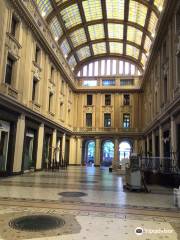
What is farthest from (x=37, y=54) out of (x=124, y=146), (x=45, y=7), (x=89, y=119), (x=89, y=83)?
(x=124, y=146)

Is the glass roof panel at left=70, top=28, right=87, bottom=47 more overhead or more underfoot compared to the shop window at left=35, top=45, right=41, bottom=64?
more overhead

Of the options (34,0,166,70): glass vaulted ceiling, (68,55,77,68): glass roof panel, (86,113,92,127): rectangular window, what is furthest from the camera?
(86,113,92,127): rectangular window

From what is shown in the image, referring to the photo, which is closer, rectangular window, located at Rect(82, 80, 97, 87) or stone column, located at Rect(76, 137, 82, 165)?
stone column, located at Rect(76, 137, 82, 165)

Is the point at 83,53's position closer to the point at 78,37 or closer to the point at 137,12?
the point at 78,37

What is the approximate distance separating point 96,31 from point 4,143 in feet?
80.7

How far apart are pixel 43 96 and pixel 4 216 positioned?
19.2 meters

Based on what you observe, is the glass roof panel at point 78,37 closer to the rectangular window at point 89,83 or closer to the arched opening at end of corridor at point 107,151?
the rectangular window at point 89,83

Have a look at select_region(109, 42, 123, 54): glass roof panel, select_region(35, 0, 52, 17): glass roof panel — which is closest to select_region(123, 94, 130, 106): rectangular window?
select_region(109, 42, 123, 54): glass roof panel

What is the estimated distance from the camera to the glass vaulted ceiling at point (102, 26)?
27.2 metres

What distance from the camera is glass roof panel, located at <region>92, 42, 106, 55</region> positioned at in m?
39.0

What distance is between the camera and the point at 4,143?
1691 cm

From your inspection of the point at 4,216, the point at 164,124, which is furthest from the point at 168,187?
the point at 4,216

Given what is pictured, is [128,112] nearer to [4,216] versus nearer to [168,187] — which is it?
[168,187]

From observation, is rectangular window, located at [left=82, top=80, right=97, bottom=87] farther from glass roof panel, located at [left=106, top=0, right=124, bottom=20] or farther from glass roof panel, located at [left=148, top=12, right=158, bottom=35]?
glass roof panel, located at [left=148, top=12, right=158, bottom=35]
